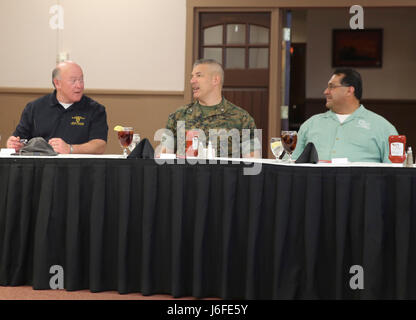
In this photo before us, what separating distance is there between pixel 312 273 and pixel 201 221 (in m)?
0.53

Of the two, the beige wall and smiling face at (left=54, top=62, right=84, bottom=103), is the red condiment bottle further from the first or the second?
the beige wall

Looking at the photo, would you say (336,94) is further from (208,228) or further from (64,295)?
(64,295)

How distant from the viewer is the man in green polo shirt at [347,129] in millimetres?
3381

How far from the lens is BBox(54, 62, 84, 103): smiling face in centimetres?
370

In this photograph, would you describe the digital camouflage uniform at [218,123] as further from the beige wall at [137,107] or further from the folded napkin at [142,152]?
the beige wall at [137,107]

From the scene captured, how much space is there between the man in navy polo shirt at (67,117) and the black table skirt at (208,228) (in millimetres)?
960

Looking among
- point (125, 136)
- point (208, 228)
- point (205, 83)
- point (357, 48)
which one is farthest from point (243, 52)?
point (357, 48)

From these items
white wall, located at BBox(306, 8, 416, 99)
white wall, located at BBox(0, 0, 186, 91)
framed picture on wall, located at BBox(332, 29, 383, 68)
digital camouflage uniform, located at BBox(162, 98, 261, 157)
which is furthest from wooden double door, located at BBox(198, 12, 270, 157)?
framed picture on wall, located at BBox(332, 29, 383, 68)

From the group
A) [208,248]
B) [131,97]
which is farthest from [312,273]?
[131,97]

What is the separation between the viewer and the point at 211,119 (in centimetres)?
362

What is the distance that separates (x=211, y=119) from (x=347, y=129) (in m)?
0.80

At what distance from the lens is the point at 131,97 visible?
5.29 metres

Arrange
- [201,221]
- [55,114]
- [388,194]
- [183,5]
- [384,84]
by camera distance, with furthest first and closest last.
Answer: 1. [384,84]
2. [183,5]
3. [55,114]
4. [201,221]
5. [388,194]

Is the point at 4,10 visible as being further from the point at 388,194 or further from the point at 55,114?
the point at 388,194
